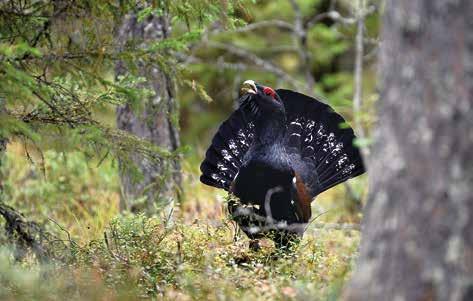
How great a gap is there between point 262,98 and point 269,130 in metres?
0.28

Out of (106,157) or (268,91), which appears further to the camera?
(268,91)

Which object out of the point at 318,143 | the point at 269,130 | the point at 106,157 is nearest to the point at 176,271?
the point at 106,157

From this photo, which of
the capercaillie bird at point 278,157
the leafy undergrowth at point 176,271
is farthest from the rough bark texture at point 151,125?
the leafy undergrowth at point 176,271

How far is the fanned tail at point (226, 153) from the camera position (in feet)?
Result: 23.7

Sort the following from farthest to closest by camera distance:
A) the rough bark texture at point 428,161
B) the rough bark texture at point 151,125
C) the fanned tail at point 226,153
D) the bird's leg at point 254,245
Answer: the rough bark texture at point 151,125 → the fanned tail at point 226,153 → the bird's leg at point 254,245 → the rough bark texture at point 428,161

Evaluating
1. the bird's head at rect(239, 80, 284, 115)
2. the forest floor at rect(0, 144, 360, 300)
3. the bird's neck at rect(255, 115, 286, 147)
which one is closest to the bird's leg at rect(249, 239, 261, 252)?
the forest floor at rect(0, 144, 360, 300)

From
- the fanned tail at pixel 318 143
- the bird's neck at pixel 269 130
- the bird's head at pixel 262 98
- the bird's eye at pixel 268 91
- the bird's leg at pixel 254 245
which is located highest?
the fanned tail at pixel 318 143

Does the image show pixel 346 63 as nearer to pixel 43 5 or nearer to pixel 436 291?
pixel 43 5

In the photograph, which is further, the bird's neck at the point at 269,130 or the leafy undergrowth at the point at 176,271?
the bird's neck at the point at 269,130

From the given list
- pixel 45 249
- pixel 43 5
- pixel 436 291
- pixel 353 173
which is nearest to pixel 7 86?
pixel 43 5

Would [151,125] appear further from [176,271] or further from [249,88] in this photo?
[176,271]

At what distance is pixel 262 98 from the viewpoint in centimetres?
659

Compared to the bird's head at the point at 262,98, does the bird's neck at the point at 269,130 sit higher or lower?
lower

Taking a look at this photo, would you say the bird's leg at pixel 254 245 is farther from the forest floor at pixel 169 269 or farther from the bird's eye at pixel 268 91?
the bird's eye at pixel 268 91
